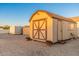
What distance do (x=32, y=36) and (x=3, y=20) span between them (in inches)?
103

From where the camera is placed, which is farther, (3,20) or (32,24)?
(32,24)

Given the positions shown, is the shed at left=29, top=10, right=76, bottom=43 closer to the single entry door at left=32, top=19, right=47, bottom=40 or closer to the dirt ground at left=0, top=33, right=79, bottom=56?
the single entry door at left=32, top=19, right=47, bottom=40

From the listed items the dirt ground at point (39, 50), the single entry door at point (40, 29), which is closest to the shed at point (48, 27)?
the single entry door at point (40, 29)

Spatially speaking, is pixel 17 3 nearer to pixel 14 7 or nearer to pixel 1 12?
pixel 14 7

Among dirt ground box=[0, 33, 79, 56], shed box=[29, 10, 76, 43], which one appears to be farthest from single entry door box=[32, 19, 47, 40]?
dirt ground box=[0, 33, 79, 56]

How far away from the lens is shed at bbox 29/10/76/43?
638 centimetres

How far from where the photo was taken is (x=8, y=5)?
5.50 metres

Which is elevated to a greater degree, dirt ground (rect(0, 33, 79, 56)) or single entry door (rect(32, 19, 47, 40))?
single entry door (rect(32, 19, 47, 40))

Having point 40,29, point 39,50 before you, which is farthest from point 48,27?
point 39,50

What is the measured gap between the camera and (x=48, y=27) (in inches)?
257

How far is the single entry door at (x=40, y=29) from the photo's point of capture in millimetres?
6844

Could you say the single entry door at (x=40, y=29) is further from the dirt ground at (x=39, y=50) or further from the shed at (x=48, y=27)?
the dirt ground at (x=39, y=50)

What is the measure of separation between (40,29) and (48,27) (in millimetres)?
829

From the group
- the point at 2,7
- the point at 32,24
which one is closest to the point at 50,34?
the point at 32,24
